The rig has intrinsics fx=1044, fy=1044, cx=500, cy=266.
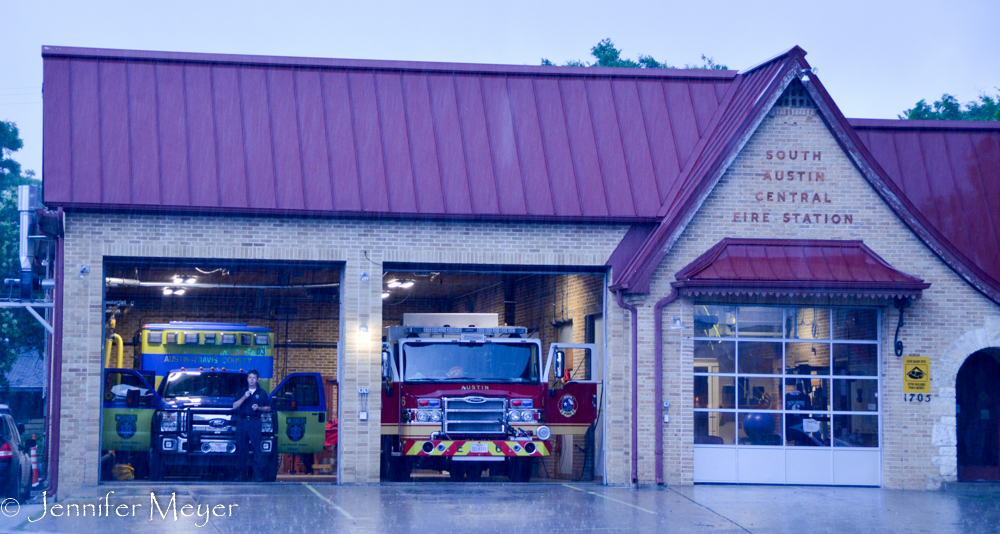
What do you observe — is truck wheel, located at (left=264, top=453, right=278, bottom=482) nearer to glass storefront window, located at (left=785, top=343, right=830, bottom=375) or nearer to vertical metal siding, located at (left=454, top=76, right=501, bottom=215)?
vertical metal siding, located at (left=454, top=76, right=501, bottom=215)

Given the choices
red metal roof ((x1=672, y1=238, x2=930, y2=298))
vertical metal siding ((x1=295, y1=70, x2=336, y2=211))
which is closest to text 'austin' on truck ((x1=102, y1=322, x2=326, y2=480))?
vertical metal siding ((x1=295, y1=70, x2=336, y2=211))

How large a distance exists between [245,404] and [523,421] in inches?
189

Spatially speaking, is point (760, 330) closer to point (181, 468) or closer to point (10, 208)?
point (181, 468)

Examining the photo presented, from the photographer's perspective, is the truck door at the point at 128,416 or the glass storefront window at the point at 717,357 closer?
the glass storefront window at the point at 717,357

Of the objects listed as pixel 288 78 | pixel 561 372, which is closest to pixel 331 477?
pixel 561 372

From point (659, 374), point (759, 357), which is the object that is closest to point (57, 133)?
point (659, 374)

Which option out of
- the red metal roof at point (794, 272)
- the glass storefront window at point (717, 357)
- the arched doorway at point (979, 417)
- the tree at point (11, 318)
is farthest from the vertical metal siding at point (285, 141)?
the tree at point (11, 318)

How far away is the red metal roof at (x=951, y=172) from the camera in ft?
64.9

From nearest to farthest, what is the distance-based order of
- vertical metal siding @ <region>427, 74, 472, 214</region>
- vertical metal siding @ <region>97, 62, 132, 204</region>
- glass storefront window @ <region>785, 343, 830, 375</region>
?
vertical metal siding @ <region>97, 62, 132, 204</region> → vertical metal siding @ <region>427, 74, 472, 214</region> → glass storefront window @ <region>785, 343, 830, 375</region>

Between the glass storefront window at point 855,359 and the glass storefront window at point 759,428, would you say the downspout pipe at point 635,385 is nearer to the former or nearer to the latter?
the glass storefront window at point 759,428

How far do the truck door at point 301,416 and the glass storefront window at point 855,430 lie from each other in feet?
31.2

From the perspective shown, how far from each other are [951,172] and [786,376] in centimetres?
578

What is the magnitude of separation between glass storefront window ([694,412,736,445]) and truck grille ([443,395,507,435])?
3403 millimetres

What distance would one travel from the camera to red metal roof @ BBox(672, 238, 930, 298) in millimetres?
17188
